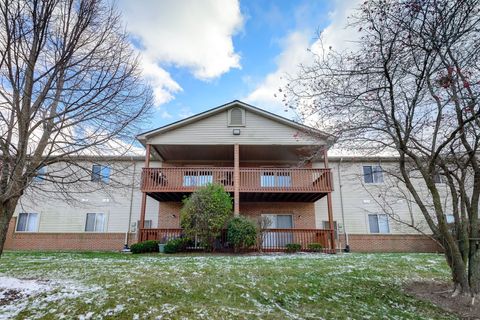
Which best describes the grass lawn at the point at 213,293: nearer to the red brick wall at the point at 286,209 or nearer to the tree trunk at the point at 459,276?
the tree trunk at the point at 459,276

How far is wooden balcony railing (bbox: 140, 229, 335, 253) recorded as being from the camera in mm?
13492

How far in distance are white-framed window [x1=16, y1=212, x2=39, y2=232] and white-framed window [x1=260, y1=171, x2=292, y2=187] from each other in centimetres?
1296

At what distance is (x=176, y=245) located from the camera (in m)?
12.2

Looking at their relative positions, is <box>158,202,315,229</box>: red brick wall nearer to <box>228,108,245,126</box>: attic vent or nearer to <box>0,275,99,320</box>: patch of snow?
<box>228,108,245,126</box>: attic vent

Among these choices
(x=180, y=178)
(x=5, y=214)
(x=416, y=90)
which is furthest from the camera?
(x=180, y=178)

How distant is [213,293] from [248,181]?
920 cm

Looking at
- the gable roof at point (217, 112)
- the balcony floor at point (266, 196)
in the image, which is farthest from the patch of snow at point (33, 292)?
the gable roof at point (217, 112)

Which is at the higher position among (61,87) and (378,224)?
(61,87)

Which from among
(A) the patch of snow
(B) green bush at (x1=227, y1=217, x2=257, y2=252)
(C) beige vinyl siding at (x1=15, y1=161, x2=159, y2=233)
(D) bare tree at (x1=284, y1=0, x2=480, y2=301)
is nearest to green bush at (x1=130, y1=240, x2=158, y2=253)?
(B) green bush at (x1=227, y1=217, x2=257, y2=252)

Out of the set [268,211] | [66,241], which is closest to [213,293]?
[268,211]

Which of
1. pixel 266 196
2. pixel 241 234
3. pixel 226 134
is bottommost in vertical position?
pixel 241 234

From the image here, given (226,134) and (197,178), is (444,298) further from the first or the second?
(226,134)

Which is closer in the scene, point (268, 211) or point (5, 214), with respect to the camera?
point (5, 214)

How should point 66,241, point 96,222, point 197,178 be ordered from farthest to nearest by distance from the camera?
point 96,222, point 66,241, point 197,178
